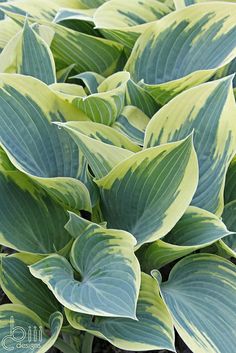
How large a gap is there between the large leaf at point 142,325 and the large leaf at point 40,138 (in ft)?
0.63

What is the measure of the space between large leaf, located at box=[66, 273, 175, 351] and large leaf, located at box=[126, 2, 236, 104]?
40 cm

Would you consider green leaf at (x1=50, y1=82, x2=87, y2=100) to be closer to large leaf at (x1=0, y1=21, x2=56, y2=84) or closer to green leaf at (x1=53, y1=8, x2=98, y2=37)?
large leaf at (x1=0, y1=21, x2=56, y2=84)

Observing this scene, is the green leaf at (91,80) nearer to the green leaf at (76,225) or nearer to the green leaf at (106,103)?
the green leaf at (106,103)

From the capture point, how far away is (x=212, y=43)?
1.16 m

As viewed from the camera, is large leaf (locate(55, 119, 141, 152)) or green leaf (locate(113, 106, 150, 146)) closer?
large leaf (locate(55, 119, 141, 152))

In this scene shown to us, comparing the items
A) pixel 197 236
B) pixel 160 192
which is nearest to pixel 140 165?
pixel 160 192

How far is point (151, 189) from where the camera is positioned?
957mm

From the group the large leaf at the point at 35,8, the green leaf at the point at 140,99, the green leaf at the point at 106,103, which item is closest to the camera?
the green leaf at the point at 106,103

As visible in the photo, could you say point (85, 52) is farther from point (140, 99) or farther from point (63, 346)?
point (63, 346)

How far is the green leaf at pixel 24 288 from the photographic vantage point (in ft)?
3.29

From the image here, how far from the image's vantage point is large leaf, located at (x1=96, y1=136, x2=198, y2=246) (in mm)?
903


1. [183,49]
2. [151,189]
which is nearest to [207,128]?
[151,189]

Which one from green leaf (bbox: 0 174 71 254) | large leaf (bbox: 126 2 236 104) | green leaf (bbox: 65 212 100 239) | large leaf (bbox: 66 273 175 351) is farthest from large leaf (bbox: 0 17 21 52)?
large leaf (bbox: 66 273 175 351)

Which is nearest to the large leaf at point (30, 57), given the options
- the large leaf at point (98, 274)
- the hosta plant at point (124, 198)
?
the hosta plant at point (124, 198)
